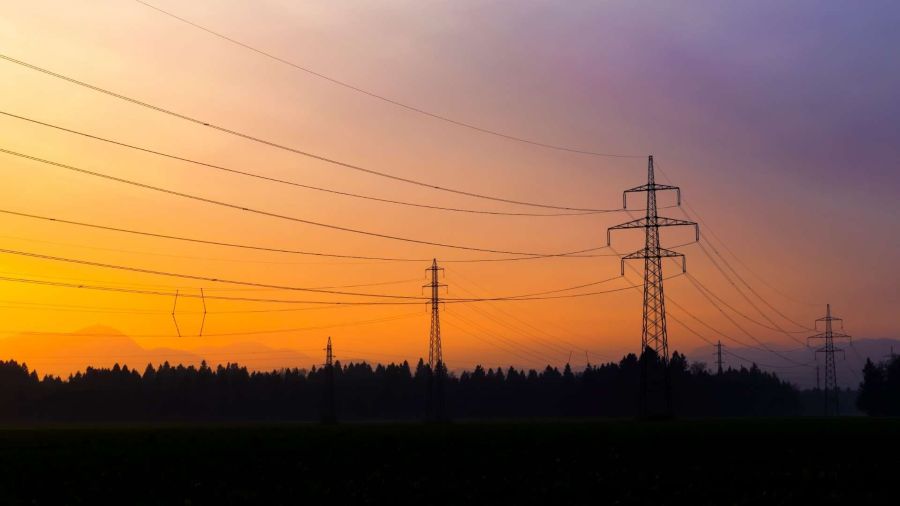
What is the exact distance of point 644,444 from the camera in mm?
40281

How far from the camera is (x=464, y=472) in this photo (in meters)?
28.6

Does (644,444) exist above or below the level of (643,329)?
below

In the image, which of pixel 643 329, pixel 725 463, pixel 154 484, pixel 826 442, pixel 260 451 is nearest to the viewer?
pixel 154 484

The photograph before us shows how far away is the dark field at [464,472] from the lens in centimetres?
2292

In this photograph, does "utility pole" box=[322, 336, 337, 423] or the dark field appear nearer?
the dark field

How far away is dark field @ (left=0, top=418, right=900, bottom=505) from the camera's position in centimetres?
2292

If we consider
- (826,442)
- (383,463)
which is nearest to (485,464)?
(383,463)

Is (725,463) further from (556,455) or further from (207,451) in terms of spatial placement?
(207,451)

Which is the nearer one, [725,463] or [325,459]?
[725,463]

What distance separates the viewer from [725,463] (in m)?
30.3

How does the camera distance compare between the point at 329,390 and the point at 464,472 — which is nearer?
the point at 464,472

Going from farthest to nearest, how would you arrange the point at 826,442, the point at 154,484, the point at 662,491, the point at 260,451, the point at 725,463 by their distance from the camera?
the point at 826,442 < the point at 260,451 < the point at 725,463 < the point at 154,484 < the point at 662,491

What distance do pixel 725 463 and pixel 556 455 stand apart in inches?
238

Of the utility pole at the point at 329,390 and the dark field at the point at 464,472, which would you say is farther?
the utility pole at the point at 329,390
